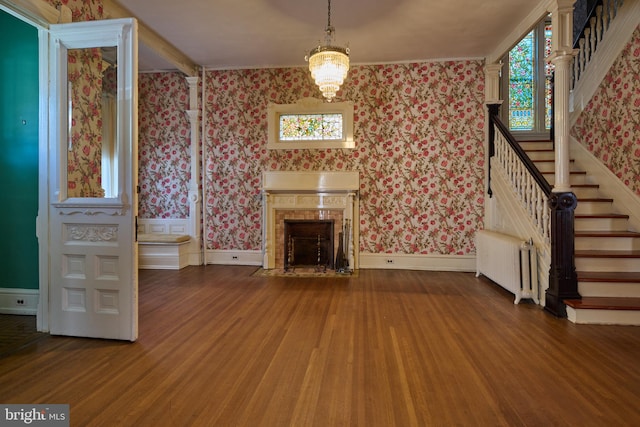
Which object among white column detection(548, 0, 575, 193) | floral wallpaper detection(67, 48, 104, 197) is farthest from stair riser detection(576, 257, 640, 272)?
floral wallpaper detection(67, 48, 104, 197)

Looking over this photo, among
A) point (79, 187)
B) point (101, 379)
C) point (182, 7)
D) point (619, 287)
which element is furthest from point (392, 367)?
point (182, 7)

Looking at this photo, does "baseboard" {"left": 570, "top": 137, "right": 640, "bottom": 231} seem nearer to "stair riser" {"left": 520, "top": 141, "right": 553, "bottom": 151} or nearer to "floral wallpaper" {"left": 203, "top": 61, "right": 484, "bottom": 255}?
"stair riser" {"left": 520, "top": 141, "right": 553, "bottom": 151}

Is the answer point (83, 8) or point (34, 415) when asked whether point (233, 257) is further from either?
point (34, 415)

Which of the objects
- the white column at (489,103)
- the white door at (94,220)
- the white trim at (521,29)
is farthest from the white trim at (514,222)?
the white door at (94,220)

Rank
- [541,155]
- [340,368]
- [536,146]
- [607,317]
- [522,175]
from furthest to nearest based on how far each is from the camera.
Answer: [536,146] → [541,155] → [522,175] → [607,317] → [340,368]

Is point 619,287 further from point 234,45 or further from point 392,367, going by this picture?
point 234,45

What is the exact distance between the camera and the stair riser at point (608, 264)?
11.7 feet

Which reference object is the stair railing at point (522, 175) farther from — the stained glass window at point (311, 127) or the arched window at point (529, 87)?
the stained glass window at point (311, 127)

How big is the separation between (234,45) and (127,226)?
11.0ft

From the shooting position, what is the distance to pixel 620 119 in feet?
13.4

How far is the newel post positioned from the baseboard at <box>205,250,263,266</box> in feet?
13.2

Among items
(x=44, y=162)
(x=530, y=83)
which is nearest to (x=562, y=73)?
(x=530, y=83)

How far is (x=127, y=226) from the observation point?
257 centimetres

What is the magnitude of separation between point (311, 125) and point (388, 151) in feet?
4.34
